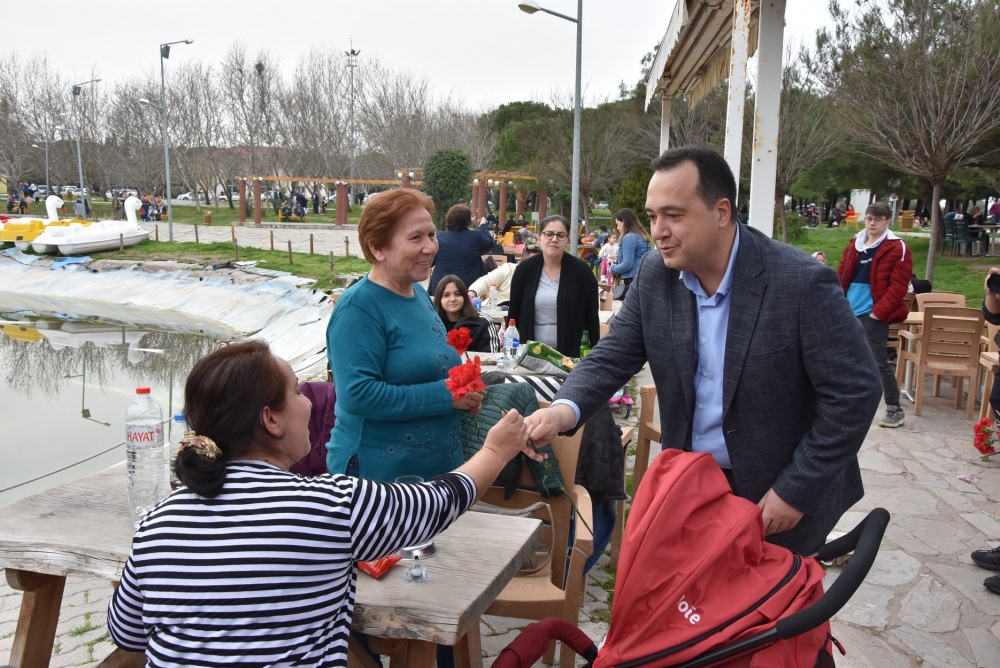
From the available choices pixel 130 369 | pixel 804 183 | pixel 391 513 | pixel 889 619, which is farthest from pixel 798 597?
pixel 804 183

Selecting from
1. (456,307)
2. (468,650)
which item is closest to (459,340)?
(468,650)

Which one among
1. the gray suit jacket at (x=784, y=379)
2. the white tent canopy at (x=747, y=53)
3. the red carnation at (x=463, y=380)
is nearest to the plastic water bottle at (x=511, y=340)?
the white tent canopy at (x=747, y=53)

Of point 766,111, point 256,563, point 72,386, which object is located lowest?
point 72,386

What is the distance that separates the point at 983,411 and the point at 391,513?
22.4 ft

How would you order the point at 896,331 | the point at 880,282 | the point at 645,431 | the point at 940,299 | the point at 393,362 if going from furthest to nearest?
the point at 896,331, the point at 940,299, the point at 880,282, the point at 645,431, the point at 393,362

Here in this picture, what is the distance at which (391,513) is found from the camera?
1773 millimetres

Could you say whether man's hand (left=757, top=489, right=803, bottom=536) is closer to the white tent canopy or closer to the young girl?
the white tent canopy

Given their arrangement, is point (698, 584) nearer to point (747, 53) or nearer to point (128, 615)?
point (128, 615)

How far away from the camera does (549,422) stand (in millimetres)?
2352

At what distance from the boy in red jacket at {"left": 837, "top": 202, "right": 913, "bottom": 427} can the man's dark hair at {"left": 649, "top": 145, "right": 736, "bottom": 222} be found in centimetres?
511

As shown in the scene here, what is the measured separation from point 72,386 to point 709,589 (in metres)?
14.8

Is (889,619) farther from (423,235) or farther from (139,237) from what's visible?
(139,237)

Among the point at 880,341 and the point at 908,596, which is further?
the point at 880,341

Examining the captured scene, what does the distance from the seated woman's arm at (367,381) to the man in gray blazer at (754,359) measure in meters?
0.48
